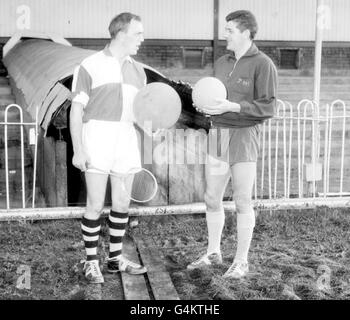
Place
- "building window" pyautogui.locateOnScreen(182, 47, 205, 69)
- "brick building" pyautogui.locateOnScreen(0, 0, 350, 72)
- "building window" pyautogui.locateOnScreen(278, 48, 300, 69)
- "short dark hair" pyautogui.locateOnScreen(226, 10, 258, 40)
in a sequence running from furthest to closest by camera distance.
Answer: "building window" pyautogui.locateOnScreen(278, 48, 300, 69) < "building window" pyautogui.locateOnScreen(182, 47, 205, 69) < "brick building" pyautogui.locateOnScreen(0, 0, 350, 72) < "short dark hair" pyautogui.locateOnScreen(226, 10, 258, 40)

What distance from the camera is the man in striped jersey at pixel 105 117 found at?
12.6ft

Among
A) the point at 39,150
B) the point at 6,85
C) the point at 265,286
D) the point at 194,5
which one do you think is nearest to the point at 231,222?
the point at 265,286

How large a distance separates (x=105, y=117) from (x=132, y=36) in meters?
0.55

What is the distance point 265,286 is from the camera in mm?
4043

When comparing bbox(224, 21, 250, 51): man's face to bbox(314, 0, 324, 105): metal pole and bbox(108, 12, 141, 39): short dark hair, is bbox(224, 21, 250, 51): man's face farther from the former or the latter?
bbox(314, 0, 324, 105): metal pole

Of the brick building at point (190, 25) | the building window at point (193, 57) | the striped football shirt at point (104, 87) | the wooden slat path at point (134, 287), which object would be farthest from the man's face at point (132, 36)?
the building window at point (193, 57)

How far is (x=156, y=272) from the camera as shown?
4.38m

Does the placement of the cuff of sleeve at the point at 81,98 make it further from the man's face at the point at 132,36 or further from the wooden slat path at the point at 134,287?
the wooden slat path at the point at 134,287

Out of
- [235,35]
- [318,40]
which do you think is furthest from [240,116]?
[318,40]

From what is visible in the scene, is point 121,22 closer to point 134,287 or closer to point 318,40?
point 134,287

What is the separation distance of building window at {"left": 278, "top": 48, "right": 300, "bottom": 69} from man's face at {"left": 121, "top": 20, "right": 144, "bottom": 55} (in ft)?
44.2

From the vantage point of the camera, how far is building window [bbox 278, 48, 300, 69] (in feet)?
55.5

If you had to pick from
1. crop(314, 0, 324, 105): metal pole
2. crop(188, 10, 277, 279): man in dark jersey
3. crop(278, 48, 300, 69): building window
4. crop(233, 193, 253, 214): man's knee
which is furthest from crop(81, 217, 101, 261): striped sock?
crop(278, 48, 300, 69): building window
